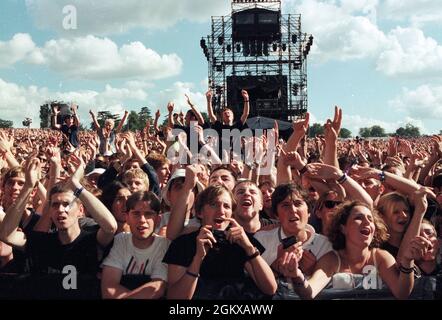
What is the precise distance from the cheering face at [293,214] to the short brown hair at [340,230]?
209mm

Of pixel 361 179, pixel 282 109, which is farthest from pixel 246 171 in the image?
pixel 282 109

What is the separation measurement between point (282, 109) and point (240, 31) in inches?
190

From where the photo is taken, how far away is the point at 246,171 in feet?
18.1

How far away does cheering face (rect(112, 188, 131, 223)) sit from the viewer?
3957mm

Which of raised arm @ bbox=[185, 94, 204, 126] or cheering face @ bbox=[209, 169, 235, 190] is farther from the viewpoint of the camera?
raised arm @ bbox=[185, 94, 204, 126]

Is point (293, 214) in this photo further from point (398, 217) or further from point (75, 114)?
point (75, 114)

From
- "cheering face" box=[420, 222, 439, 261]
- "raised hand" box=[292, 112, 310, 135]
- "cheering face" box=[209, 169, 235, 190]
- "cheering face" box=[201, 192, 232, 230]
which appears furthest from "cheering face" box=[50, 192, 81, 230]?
"raised hand" box=[292, 112, 310, 135]

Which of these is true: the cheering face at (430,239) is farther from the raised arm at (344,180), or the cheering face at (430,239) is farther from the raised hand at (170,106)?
the raised hand at (170,106)

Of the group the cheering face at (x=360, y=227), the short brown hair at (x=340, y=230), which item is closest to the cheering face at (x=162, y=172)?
the short brown hair at (x=340, y=230)

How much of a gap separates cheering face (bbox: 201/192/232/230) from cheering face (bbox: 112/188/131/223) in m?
0.91

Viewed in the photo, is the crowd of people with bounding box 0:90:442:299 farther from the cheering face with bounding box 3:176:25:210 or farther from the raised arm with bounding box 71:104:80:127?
the raised arm with bounding box 71:104:80:127

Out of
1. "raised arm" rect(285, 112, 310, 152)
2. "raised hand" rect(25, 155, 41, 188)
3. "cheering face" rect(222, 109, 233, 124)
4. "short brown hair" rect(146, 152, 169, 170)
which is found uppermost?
"cheering face" rect(222, 109, 233, 124)

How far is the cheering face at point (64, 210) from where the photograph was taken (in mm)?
3467
